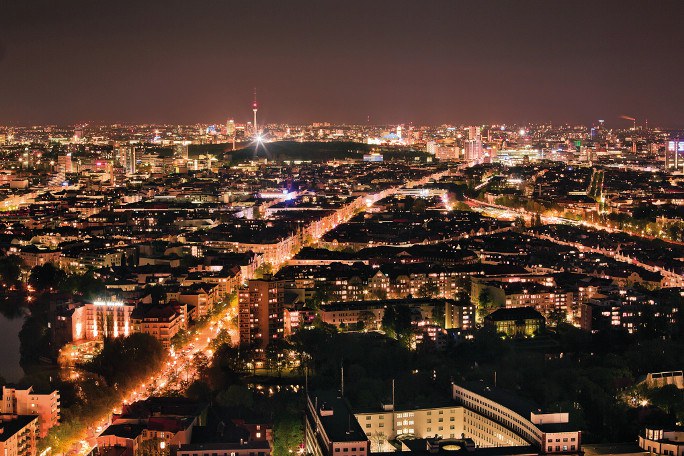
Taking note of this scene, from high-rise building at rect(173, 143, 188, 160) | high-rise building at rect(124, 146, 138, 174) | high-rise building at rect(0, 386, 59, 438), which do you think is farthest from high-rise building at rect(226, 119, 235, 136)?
high-rise building at rect(0, 386, 59, 438)

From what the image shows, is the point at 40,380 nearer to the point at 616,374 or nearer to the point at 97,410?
the point at 97,410

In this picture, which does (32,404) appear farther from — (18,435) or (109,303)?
(109,303)

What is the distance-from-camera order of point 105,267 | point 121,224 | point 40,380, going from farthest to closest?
1. point 121,224
2. point 105,267
3. point 40,380

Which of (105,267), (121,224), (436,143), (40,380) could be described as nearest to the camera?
(40,380)

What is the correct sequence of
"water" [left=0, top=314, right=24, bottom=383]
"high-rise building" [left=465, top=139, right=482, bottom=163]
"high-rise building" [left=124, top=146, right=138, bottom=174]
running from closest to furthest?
"water" [left=0, top=314, right=24, bottom=383]
"high-rise building" [left=124, top=146, right=138, bottom=174]
"high-rise building" [left=465, top=139, right=482, bottom=163]

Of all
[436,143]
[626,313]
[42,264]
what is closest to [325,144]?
[436,143]

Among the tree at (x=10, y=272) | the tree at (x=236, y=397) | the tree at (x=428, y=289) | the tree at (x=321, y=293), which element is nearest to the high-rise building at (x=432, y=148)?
the tree at (x=10, y=272)

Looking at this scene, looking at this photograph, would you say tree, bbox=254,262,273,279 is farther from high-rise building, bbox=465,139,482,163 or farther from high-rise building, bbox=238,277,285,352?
high-rise building, bbox=465,139,482,163
